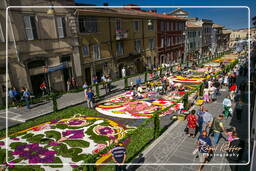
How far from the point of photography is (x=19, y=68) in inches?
707

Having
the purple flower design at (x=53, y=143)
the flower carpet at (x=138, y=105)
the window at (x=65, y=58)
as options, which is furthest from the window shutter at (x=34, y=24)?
the purple flower design at (x=53, y=143)

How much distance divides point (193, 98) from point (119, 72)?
1716 cm

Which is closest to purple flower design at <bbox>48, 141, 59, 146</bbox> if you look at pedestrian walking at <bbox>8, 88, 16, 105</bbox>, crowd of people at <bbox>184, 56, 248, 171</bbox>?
crowd of people at <bbox>184, 56, 248, 171</bbox>

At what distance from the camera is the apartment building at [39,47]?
17.2m

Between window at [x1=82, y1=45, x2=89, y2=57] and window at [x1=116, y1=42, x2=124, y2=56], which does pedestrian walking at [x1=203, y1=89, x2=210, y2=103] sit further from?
window at [x1=116, y1=42, x2=124, y2=56]

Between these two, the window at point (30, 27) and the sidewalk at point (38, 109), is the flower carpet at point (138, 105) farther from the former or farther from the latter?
the window at point (30, 27)

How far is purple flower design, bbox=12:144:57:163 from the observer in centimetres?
892

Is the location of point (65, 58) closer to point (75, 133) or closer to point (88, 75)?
point (88, 75)

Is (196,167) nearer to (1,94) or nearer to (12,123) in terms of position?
(12,123)

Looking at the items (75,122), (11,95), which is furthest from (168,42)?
(11,95)

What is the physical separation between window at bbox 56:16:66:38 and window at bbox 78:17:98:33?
2.51 m

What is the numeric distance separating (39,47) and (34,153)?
13607 millimetres

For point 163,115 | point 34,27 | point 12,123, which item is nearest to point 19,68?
point 34,27

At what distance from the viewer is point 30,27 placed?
731 inches
